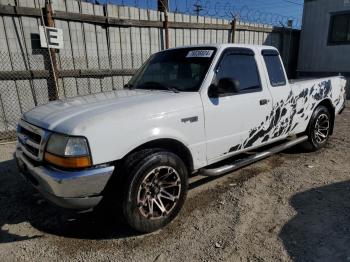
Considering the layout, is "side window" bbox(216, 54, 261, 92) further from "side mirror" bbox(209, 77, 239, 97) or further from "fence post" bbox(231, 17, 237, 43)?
"fence post" bbox(231, 17, 237, 43)

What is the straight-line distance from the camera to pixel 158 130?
2.95m

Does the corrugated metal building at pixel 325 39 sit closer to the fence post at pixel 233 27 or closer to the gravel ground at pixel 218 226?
the fence post at pixel 233 27

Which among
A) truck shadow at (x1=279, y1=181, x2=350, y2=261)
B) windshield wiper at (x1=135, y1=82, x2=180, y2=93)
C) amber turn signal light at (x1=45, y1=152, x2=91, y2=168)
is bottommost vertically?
truck shadow at (x1=279, y1=181, x2=350, y2=261)

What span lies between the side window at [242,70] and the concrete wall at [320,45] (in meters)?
11.1

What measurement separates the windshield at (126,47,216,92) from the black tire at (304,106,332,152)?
2645mm

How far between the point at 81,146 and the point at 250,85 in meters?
2.46

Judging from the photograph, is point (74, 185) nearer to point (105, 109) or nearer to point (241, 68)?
point (105, 109)

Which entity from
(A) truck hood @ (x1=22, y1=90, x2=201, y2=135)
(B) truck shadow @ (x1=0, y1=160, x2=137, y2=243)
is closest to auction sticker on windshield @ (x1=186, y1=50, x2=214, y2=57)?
(A) truck hood @ (x1=22, y1=90, x2=201, y2=135)

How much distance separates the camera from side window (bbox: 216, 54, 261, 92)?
12.2 ft

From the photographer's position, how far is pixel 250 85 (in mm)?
4023

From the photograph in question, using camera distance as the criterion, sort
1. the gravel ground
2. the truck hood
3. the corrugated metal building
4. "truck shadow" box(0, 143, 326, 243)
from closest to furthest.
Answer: the truck hood
the gravel ground
"truck shadow" box(0, 143, 326, 243)
the corrugated metal building

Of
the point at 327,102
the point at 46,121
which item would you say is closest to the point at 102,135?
the point at 46,121

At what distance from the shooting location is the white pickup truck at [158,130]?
8.64 feet

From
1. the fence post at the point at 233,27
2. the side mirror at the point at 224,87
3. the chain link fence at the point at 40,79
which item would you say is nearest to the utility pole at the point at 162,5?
the chain link fence at the point at 40,79
